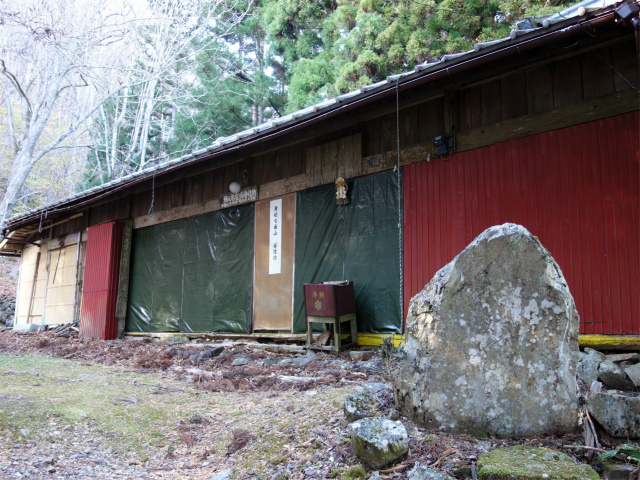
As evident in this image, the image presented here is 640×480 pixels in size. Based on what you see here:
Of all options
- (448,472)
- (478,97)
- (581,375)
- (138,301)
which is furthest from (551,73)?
(138,301)

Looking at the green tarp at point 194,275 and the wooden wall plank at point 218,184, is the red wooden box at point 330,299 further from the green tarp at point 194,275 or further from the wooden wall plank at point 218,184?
the wooden wall plank at point 218,184

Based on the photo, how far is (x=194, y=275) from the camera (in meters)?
10.5

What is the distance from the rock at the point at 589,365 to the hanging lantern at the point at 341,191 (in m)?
4.23

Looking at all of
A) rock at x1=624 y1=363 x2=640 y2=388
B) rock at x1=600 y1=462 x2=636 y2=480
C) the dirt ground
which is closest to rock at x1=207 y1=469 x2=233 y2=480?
the dirt ground

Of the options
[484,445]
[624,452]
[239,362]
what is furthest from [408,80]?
[239,362]

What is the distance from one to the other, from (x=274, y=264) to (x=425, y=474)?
6.63 metres

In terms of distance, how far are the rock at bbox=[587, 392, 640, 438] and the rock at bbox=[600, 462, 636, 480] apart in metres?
0.35

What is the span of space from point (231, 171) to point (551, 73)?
6.57m

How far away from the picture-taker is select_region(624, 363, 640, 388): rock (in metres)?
4.09

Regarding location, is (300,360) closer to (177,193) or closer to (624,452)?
(624,452)

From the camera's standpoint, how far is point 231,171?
9.99m

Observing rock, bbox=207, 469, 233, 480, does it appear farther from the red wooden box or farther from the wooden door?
the wooden door

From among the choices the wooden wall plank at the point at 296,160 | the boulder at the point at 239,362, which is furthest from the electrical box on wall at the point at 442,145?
the boulder at the point at 239,362

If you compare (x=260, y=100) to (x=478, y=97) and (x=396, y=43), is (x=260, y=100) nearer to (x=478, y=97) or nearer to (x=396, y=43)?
(x=396, y=43)
